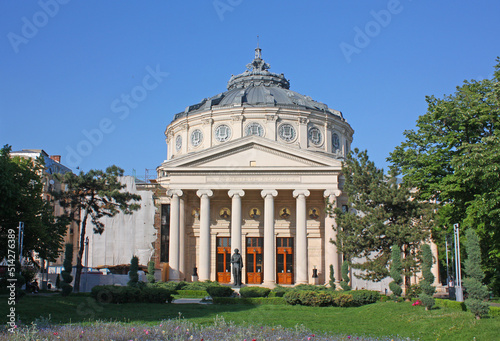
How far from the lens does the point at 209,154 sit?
47688 mm

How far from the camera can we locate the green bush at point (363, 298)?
27.8m

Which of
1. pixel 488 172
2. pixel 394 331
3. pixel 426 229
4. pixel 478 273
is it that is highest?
pixel 488 172

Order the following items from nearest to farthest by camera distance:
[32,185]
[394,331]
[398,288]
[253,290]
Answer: [394,331], [398,288], [253,290], [32,185]

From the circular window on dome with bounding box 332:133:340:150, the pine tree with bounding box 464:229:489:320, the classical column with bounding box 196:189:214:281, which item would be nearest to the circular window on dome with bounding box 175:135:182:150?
the classical column with bounding box 196:189:214:281

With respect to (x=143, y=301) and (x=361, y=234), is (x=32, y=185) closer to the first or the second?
(x=143, y=301)

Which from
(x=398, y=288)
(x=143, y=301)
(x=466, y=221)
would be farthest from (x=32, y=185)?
(x=466, y=221)

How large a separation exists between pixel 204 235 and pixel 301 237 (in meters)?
8.45

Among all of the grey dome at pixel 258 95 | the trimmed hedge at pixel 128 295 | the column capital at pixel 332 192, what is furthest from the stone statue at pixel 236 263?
the grey dome at pixel 258 95

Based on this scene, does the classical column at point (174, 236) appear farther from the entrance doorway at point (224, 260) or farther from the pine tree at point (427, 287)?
the pine tree at point (427, 287)

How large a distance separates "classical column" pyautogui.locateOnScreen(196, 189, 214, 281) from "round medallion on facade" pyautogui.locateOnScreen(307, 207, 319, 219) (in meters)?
9.90

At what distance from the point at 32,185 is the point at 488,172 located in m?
30.3

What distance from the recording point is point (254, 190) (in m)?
49.8

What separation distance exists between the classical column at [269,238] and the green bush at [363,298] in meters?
17.6

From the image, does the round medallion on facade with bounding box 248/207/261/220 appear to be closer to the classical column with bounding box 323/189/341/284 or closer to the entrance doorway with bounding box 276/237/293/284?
the entrance doorway with bounding box 276/237/293/284
